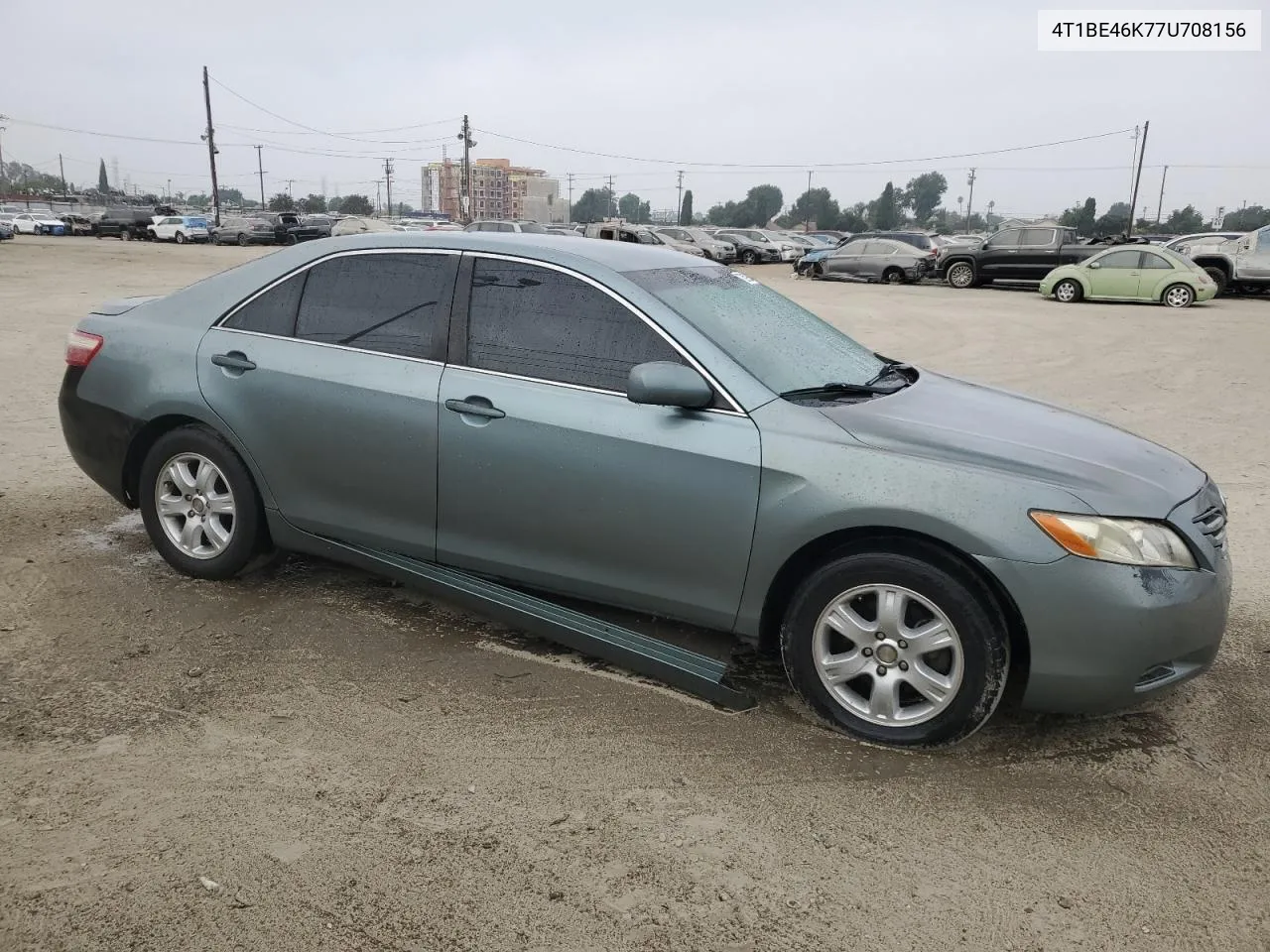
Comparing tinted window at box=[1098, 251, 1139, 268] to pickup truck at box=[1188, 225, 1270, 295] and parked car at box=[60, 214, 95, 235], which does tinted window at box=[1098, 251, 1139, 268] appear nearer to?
pickup truck at box=[1188, 225, 1270, 295]

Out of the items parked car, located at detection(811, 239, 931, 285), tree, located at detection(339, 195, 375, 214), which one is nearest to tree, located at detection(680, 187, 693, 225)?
tree, located at detection(339, 195, 375, 214)

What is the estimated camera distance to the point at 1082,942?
2.41 meters

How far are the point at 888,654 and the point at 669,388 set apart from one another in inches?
45.5

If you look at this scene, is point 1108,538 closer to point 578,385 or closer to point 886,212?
point 578,385

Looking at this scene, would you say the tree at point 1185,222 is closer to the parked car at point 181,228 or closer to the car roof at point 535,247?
the parked car at point 181,228

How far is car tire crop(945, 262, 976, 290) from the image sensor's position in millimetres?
26141

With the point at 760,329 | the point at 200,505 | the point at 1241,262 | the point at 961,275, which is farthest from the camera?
the point at 961,275

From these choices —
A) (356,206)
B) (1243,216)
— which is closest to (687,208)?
(356,206)

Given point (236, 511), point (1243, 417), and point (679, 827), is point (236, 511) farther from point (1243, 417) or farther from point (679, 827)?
point (1243, 417)

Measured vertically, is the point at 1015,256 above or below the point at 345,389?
above

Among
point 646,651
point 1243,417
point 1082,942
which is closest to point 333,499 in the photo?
point 646,651

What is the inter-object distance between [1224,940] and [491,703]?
230 cm

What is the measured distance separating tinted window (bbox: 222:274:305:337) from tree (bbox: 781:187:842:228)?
109842 mm

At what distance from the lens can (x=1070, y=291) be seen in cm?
2202
